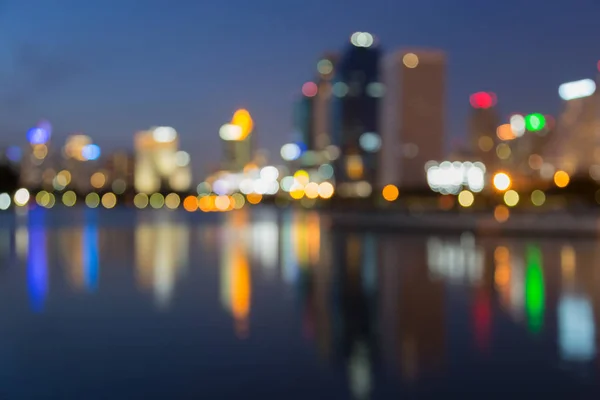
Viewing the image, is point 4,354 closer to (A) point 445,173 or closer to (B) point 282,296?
(B) point 282,296

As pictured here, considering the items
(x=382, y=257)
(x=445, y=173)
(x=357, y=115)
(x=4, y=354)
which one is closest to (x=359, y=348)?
(x=4, y=354)

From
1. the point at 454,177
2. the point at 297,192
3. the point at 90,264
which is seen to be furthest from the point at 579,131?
the point at 90,264

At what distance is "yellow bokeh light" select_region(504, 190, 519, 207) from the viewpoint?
73.8 m

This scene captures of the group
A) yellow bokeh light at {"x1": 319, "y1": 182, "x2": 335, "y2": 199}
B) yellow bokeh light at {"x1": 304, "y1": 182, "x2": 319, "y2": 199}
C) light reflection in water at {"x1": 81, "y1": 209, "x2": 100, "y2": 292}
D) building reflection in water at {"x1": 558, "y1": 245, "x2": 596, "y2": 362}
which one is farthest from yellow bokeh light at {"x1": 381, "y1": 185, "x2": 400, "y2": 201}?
building reflection in water at {"x1": 558, "y1": 245, "x2": 596, "y2": 362}

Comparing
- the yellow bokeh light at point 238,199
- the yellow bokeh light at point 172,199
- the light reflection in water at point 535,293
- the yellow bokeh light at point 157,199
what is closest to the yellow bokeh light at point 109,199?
the yellow bokeh light at point 157,199

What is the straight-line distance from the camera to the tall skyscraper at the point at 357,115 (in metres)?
141

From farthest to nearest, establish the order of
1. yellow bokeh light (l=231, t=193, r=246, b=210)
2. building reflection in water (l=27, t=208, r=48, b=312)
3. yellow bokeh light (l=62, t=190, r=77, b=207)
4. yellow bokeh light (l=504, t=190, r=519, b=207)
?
1. yellow bokeh light (l=231, t=193, r=246, b=210)
2. yellow bokeh light (l=62, t=190, r=77, b=207)
3. yellow bokeh light (l=504, t=190, r=519, b=207)
4. building reflection in water (l=27, t=208, r=48, b=312)

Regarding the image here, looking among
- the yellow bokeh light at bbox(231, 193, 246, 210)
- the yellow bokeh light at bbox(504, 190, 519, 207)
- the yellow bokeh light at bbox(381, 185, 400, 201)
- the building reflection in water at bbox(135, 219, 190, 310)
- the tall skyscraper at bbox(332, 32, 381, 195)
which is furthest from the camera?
the yellow bokeh light at bbox(231, 193, 246, 210)

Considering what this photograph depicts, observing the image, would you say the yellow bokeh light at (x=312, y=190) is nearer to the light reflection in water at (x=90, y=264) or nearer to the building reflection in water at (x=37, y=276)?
the light reflection in water at (x=90, y=264)

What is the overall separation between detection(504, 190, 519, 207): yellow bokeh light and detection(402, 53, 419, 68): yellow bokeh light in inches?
1633

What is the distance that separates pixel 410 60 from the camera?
375 feet

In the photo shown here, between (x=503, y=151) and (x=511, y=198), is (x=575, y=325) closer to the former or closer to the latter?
(x=511, y=198)

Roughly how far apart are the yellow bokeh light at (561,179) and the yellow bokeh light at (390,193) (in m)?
24.5

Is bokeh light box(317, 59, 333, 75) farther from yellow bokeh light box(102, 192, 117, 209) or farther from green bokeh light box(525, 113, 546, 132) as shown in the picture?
green bokeh light box(525, 113, 546, 132)
